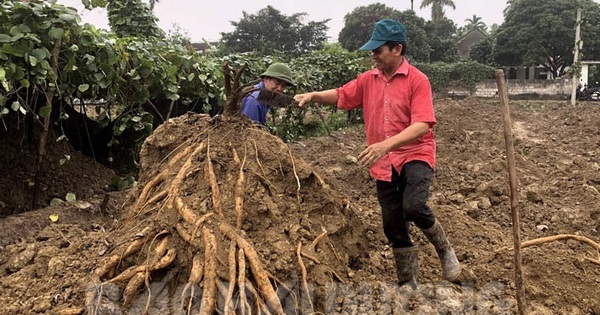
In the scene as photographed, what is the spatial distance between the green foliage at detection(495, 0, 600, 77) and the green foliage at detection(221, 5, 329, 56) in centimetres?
1431

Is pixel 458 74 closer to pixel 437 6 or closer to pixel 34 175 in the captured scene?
pixel 437 6

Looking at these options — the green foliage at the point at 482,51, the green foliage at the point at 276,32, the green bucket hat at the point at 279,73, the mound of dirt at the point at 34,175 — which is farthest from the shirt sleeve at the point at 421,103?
the green foliage at the point at 276,32

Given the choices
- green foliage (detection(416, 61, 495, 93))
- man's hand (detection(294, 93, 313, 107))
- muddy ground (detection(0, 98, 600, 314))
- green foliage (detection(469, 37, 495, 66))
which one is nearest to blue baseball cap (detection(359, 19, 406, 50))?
man's hand (detection(294, 93, 313, 107))

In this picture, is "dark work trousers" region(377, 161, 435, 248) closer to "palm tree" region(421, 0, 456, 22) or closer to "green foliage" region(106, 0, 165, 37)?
"green foliage" region(106, 0, 165, 37)

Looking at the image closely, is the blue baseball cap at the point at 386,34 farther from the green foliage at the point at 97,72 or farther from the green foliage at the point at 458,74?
the green foliage at the point at 458,74

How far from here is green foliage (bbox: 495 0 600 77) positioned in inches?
1363

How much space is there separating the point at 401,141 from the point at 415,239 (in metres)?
1.50

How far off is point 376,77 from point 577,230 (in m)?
2.73

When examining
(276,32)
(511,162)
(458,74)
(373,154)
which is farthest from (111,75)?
(276,32)

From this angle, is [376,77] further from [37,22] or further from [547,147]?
[547,147]

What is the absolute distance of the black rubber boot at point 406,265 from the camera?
3.38 metres

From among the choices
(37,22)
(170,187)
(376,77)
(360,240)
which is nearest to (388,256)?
(360,240)

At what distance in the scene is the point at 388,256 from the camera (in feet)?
12.9

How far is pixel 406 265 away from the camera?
3.38 m
